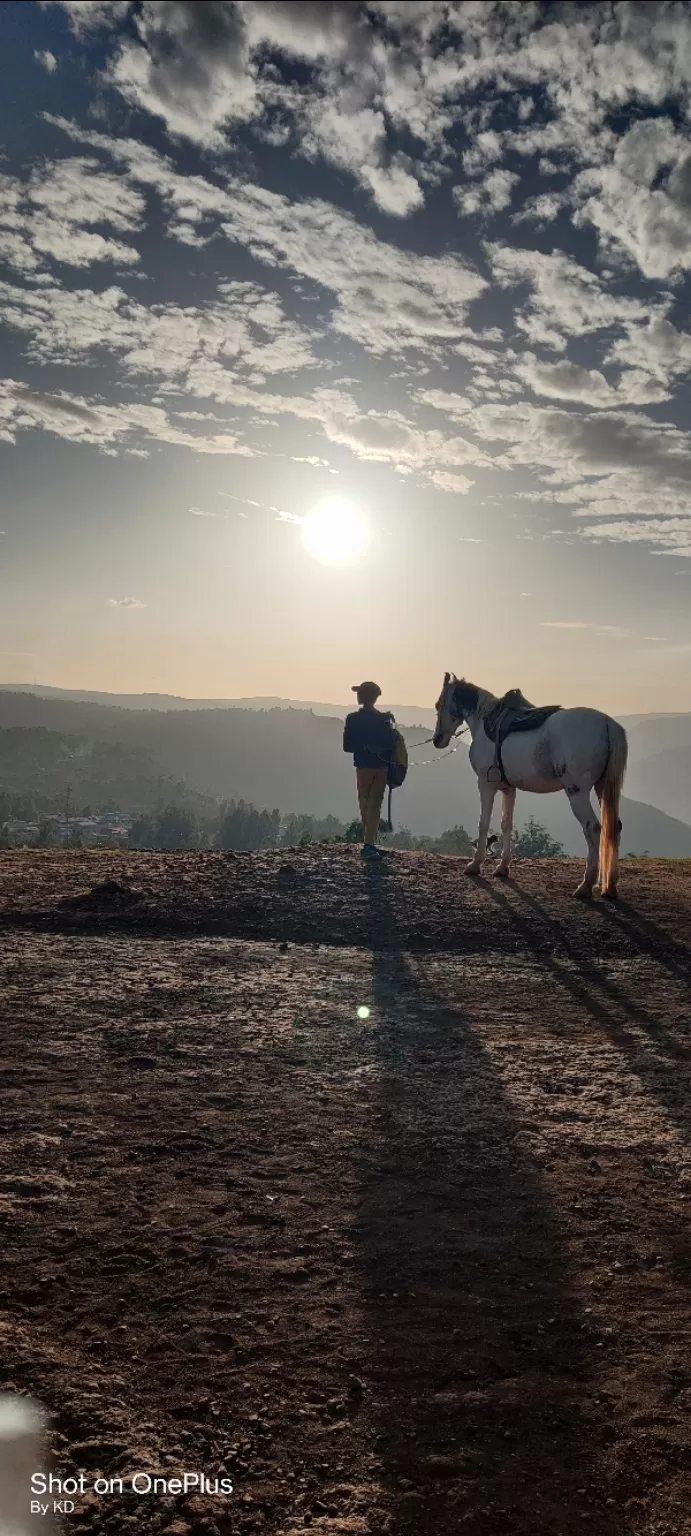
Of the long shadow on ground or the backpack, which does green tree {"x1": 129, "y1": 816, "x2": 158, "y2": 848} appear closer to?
the backpack

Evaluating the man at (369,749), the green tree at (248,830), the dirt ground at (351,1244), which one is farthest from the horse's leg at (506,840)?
the green tree at (248,830)

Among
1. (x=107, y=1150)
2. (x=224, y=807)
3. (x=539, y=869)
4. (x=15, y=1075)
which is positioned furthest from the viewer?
(x=224, y=807)

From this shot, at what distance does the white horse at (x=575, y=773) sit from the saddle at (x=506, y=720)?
6 cm

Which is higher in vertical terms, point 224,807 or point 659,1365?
point 659,1365

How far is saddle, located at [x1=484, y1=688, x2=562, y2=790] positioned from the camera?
11.8 metres

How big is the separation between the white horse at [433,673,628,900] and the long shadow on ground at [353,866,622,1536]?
21.2ft

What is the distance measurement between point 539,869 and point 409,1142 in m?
9.42

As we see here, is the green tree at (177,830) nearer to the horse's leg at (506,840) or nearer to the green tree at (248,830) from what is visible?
the green tree at (248,830)

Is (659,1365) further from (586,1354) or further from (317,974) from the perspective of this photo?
(317,974)

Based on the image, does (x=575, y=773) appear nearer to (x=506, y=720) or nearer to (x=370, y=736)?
(x=506, y=720)

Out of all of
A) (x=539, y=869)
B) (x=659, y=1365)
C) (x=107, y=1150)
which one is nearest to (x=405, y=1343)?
(x=659, y=1365)

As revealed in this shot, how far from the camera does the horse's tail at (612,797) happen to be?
10.7 metres

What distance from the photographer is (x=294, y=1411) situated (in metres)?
2.61

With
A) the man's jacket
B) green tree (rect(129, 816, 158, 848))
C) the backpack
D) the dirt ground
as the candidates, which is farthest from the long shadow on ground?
green tree (rect(129, 816, 158, 848))
